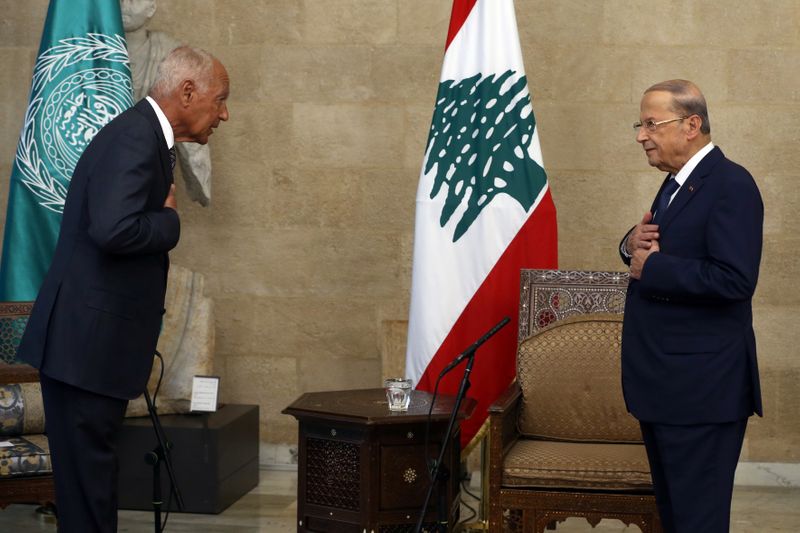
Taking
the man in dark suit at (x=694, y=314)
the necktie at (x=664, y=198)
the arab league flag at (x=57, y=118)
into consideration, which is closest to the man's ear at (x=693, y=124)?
the man in dark suit at (x=694, y=314)

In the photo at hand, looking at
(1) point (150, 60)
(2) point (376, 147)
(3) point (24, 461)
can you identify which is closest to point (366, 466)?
(3) point (24, 461)

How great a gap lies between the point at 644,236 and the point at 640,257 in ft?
0.23

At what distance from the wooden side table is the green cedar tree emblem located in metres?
1.09

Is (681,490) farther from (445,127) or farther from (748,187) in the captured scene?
(445,127)

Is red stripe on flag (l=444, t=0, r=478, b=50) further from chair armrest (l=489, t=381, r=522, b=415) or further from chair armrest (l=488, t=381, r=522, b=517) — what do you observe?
chair armrest (l=488, t=381, r=522, b=517)

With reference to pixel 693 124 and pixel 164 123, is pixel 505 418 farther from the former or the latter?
pixel 164 123

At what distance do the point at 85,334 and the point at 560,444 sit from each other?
201 cm

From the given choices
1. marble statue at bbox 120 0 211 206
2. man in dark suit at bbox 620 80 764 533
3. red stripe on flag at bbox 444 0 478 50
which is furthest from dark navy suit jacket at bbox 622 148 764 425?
marble statue at bbox 120 0 211 206

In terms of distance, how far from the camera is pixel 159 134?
10.4ft

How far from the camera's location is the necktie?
3131mm

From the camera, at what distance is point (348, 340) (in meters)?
6.27

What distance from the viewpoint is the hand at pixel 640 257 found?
10.1 ft

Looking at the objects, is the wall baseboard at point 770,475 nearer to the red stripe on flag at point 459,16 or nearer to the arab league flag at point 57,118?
the red stripe on flag at point 459,16

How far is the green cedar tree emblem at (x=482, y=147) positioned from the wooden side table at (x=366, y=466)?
109cm
